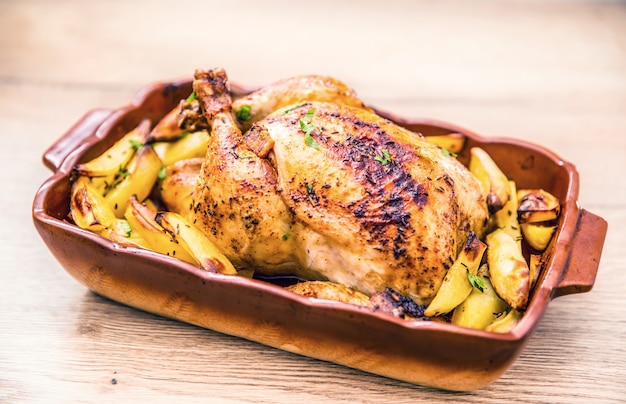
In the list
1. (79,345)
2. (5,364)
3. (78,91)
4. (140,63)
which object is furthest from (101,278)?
(140,63)

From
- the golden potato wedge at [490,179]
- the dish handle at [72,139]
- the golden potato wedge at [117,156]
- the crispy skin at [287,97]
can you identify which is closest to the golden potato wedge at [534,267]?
the golden potato wedge at [490,179]

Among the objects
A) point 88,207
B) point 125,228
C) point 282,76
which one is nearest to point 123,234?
point 125,228

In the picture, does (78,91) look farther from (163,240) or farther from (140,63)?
(163,240)

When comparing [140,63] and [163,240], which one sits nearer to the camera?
[163,240]

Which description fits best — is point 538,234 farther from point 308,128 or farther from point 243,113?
point 243,113

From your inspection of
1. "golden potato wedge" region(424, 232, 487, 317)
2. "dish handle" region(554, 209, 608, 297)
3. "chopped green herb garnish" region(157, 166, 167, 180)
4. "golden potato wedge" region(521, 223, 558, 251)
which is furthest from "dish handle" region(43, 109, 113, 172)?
"dish handle" region(554, 209, 608, 297)

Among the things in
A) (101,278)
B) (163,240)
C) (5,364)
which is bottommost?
(5,364)
